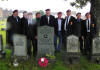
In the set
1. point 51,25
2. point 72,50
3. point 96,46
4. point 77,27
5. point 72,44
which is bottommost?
point 72,50

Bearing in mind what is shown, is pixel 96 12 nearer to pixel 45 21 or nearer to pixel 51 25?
pixel 51 25

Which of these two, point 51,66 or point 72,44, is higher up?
point 72,44

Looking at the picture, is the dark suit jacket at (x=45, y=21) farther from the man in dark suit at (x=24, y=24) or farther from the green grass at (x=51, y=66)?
the green grass at (x=51, y=66)

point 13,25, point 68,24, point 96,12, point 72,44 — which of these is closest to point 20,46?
point 13,25

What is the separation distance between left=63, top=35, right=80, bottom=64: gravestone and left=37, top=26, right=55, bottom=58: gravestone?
2.49 feet

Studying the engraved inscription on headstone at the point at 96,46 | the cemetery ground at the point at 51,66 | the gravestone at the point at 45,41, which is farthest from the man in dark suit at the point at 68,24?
the cemetery ground at the point at 51,66

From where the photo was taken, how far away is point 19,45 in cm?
784

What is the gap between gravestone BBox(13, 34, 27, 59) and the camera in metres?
7.79

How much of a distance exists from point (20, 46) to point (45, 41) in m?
1.26

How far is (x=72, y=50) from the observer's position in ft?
26.2

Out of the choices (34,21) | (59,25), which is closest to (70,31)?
(59,25)

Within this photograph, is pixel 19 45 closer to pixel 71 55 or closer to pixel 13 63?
pixel 13 63

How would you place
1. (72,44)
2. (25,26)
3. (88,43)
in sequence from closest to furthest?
(72,44)
(25,26)
(88,43)

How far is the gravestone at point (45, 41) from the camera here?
7.95 m
